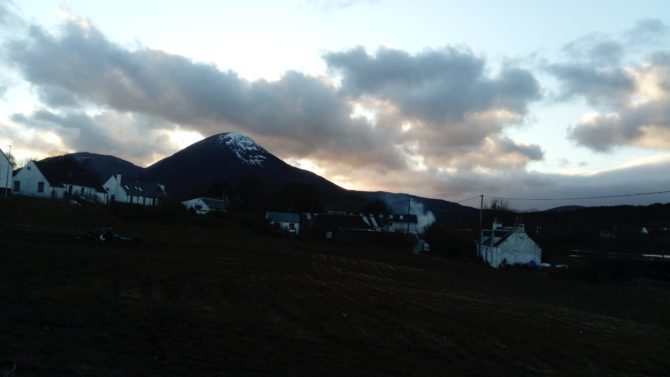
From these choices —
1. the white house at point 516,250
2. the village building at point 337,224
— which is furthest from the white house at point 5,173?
the white house at point 516,250

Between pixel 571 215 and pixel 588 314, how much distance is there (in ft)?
303

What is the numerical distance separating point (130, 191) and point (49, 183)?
64.8 feet

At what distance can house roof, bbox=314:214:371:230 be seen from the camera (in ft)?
289

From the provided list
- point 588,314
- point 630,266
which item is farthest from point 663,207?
point 588,314

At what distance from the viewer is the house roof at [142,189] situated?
8831 cm

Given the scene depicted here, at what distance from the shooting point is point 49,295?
1541 cm

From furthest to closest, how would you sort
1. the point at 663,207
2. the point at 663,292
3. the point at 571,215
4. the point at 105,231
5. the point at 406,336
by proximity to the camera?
the point at 571,215, the point at 663,207, the point at 663,292, the point at 105,231, the point at 406,336

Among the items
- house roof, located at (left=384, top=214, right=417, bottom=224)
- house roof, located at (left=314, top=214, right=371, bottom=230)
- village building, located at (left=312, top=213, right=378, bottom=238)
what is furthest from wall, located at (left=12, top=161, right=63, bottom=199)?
house roof, located at (left=384, top=214, right=417, bottom=224)

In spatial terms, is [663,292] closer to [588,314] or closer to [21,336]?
[588,314]

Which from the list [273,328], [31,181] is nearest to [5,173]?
[31,181]

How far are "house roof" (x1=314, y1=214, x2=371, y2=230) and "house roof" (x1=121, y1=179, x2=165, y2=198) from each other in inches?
1079

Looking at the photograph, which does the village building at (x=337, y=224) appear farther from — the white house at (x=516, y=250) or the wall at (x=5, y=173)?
the wall at (x=5, y=173)

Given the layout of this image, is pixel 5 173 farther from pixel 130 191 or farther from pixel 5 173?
pixel 130 191

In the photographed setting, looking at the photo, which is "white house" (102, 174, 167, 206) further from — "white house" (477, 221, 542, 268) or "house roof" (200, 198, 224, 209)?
"white house" (477, 221, 542, 268)
